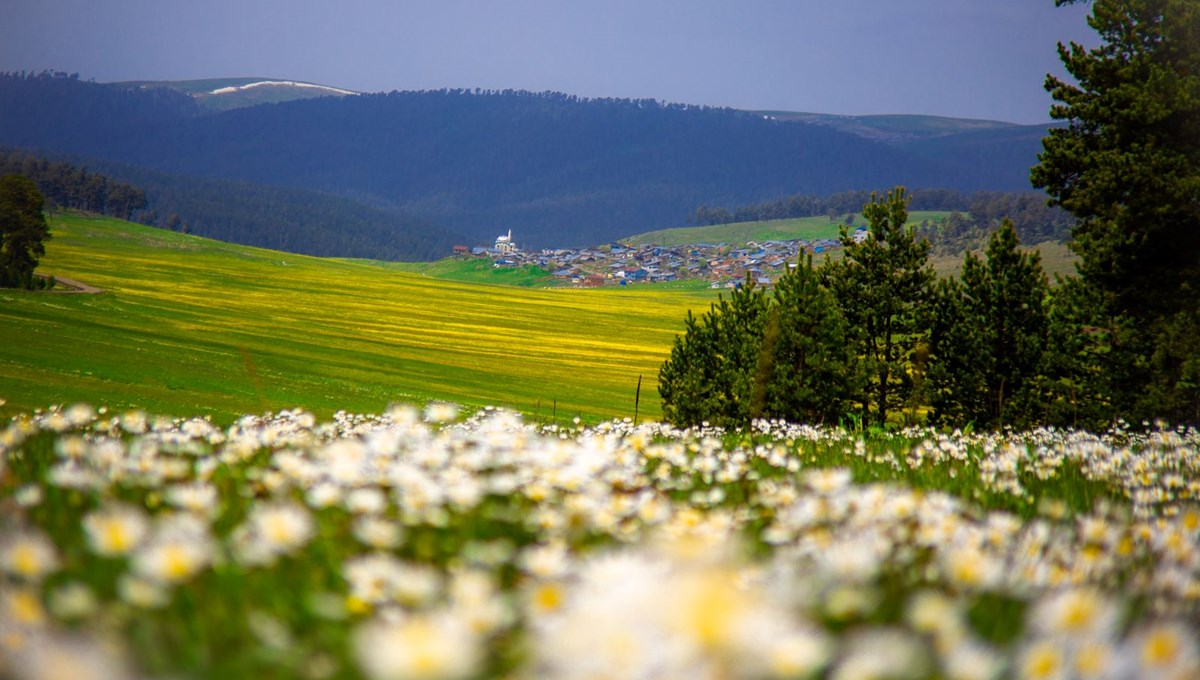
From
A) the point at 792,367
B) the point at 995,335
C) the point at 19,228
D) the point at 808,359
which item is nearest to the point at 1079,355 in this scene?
the point at 995,335

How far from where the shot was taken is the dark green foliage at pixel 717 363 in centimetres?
4003

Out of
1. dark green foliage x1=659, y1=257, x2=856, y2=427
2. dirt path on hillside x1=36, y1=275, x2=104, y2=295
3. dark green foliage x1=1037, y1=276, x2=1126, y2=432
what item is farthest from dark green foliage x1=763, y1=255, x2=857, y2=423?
dirt path on hillside x1=36, y1=275, x2=104, y2=295

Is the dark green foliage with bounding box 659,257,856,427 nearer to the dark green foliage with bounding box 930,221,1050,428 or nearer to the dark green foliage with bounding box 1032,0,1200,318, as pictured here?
the dark green foliage with bounding box 930,221,1050,428

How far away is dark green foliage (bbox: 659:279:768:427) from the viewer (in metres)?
40.0

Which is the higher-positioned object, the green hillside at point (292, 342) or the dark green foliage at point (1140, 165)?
the dark green foliage at point (1140, 165)

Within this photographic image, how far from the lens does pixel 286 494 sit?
3506 millimetres

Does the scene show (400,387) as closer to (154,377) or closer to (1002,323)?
(154,377)

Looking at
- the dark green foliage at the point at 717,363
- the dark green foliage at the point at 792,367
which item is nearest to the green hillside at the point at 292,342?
the dark green foliage at the point at 717,363

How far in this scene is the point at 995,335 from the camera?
43.0 metres

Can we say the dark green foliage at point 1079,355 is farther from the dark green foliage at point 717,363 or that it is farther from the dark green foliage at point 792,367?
the dark green foliage at point 717,363

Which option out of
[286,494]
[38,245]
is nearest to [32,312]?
[38,245]

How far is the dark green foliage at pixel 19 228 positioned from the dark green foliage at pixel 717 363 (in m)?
73.8

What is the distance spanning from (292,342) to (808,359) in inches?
2280

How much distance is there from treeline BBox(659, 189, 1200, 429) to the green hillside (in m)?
11.9
